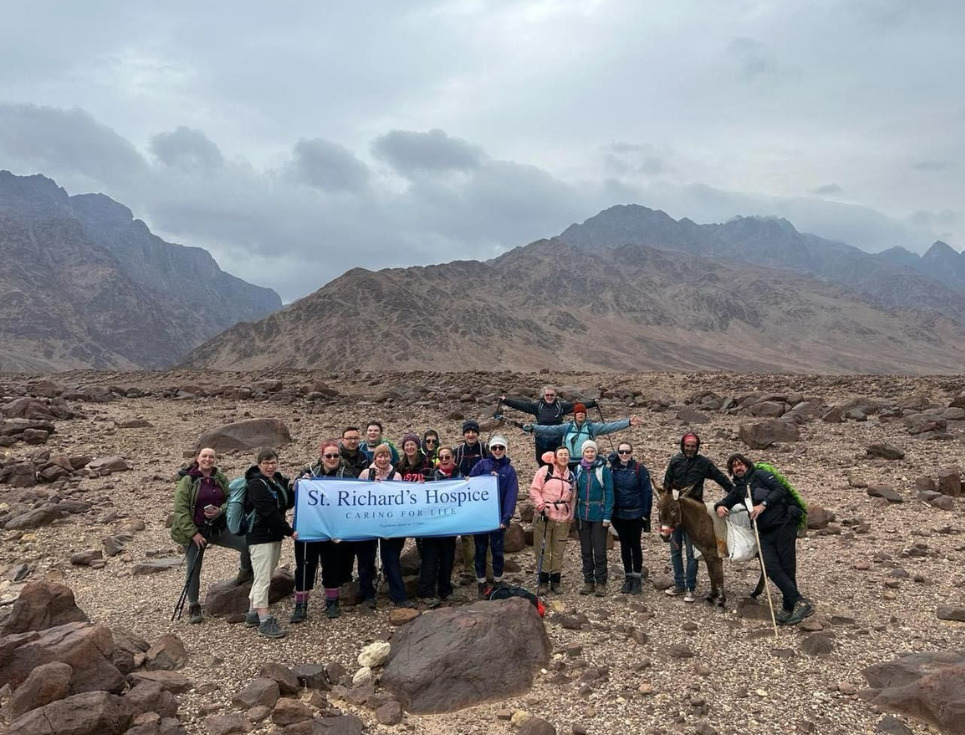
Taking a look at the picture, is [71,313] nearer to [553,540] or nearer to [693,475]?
[553,540]

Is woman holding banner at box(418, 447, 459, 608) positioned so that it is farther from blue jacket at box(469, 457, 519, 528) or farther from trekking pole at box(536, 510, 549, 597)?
trekking pole at box(536, 510, 549, 597)

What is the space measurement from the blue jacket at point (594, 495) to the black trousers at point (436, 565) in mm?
1808

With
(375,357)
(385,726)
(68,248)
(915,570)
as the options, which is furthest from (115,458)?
(68,248)

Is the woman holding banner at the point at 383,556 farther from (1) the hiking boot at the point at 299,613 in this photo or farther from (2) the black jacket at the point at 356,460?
(1) the hiking boot at the point at 299,613

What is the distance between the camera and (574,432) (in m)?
9.63

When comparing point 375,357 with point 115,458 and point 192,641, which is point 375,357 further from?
point 192,641

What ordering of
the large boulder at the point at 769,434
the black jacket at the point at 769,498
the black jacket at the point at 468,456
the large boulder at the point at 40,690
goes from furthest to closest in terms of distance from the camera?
the large boulder at the point at 769,434, the black jacket at the point at 468,456, the black jacket at the point at 769,498, the large boulder at the point at 40,690

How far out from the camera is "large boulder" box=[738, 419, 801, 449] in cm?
1842

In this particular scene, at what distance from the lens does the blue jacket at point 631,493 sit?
28.6ft

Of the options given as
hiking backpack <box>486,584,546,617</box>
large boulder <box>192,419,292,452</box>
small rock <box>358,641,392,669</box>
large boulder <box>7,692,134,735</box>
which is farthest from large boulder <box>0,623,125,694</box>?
large boulder <box>192,419,292,452</box>

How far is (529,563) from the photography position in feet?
33.6

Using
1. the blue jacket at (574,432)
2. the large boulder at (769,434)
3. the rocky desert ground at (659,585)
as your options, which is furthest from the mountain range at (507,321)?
the blue jacket at (574,432)

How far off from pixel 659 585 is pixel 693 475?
66.7 inches

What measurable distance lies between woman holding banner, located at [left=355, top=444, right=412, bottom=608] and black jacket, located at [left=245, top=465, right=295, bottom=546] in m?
1.07
